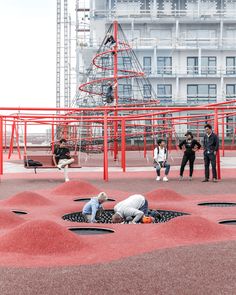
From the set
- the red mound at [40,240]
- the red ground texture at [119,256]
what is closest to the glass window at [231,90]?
the red ground texture at [119,256]

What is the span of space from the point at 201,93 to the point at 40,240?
4437 cm

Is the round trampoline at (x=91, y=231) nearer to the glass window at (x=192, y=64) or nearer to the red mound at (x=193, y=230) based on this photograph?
the red mound at (x=193, y=230)

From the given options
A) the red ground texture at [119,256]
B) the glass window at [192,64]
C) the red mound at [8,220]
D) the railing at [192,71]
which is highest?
the glass window at [192,64]

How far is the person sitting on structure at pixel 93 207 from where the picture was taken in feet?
29.0

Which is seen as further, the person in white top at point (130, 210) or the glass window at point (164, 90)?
the glass window at point (164, 90)

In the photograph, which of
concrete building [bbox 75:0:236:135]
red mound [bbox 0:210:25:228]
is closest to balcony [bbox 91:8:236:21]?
concrete building [bbox 75:0:236:135]

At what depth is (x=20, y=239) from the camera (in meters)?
6.46

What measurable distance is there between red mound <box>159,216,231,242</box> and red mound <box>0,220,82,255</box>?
149 cm

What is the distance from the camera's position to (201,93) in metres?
49.3

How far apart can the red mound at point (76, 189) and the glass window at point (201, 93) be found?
36755mm

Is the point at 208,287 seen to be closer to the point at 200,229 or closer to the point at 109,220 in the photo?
the point at 200,229

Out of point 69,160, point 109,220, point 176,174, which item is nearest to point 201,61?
point 176,174

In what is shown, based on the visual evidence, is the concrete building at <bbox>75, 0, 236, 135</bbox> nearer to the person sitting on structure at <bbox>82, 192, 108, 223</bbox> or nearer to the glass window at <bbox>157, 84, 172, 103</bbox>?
the glass window at <bbox>157, 84, 172, 103</bbox>

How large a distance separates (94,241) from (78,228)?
1319mm
